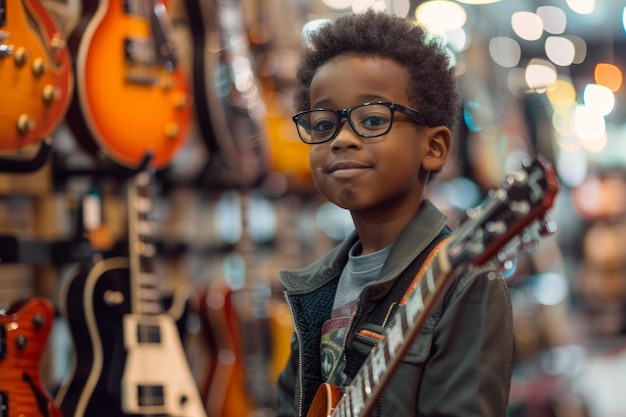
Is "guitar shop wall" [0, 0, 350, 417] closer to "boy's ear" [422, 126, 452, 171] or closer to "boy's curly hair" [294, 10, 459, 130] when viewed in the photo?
"boy's curly hair" [294, 10, 459, 130]

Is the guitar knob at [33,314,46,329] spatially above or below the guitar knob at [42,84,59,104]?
below

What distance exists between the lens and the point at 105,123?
2.38 metres

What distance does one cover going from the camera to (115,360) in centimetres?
228

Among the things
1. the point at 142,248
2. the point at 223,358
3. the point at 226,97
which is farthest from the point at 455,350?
the point at 226,97

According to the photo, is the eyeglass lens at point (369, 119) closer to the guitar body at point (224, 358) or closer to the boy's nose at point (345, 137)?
the boy's nose at point (345, 137)

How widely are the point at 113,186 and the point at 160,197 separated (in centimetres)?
37

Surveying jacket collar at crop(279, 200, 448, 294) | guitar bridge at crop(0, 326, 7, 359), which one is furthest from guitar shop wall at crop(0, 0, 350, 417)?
jacket collar at crop(279, 200, 448, 294)

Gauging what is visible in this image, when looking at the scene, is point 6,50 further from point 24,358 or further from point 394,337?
point 394,337

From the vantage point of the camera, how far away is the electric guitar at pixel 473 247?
3.68 feet

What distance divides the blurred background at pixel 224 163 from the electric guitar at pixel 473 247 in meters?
0.07

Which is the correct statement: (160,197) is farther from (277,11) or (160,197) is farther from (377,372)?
(377,372)

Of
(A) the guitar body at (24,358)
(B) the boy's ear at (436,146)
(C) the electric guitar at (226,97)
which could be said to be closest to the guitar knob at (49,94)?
(A) the guitar body at (24,358)

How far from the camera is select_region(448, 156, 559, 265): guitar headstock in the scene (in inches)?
43.9

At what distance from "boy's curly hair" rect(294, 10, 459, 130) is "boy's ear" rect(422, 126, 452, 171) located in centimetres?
1
